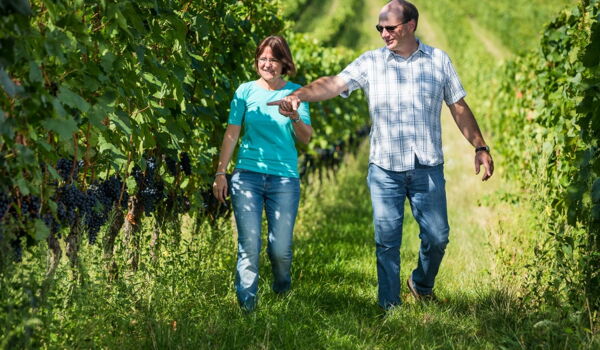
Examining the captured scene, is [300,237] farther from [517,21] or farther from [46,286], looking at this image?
[517,21]

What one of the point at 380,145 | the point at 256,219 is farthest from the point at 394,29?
the point at 256,219

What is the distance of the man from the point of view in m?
4.56

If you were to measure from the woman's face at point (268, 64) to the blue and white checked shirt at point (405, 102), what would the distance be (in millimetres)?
477

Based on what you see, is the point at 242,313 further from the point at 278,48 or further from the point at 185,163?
the point at 278,48

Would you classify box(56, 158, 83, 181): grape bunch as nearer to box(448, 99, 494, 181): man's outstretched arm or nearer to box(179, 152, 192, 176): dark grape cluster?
box(179, 152, 192, 176): dark grape cluster

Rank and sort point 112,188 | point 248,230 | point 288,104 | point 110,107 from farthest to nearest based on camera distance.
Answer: point 248,230
point 288,104
point 112,188
point 110,107

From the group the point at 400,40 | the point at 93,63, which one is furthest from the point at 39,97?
the point at 400,40

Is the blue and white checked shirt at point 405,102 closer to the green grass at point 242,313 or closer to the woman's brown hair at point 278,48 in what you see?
the woman's brown hair at point 278,48

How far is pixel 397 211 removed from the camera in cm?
464

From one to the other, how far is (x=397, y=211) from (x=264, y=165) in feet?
2.85

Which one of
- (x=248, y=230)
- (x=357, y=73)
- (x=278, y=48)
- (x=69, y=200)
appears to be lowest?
(x=248, y=230)

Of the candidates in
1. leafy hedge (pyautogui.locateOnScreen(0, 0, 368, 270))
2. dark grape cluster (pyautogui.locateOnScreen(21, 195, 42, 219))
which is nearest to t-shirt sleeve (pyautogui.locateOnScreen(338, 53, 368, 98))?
leafy hedge (pyautogui.locateOnScreen(0, 0, 368, 270))

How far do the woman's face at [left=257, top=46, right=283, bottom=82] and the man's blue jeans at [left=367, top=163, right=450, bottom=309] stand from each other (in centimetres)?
84

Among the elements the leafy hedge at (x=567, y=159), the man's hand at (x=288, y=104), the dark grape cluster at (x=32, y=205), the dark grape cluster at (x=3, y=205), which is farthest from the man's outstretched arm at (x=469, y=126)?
the dark grape cluster at (x=3, y=205)
